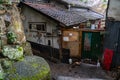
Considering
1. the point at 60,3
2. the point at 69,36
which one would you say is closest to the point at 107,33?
the point at 69,36

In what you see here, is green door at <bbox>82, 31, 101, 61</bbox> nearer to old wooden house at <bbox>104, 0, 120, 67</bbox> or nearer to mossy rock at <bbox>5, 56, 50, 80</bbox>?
old wooden house at <bbox>104, 0, 120, 67</bbox>

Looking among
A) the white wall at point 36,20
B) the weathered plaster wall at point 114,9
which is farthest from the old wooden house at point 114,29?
the white wall at point 36,20

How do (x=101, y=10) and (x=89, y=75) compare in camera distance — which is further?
(x=101, y=10)

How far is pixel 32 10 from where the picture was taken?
45.5 feet

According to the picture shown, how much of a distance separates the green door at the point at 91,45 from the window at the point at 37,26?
3162mm

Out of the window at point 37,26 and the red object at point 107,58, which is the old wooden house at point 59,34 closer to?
the window at point 37,26

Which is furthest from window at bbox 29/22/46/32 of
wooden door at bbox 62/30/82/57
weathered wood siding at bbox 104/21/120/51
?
weathered wood siding at bbox 104/21/120/51

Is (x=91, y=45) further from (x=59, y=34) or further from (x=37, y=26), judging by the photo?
(x=37, y=26)

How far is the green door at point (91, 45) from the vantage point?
12.8m

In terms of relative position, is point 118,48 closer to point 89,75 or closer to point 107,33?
point 107,33

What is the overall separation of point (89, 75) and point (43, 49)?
465 cm

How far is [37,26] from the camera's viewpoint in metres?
13.9

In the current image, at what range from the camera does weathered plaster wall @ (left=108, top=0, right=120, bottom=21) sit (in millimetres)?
11242

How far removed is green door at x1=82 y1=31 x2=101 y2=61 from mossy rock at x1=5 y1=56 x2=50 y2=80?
542 centimetres
